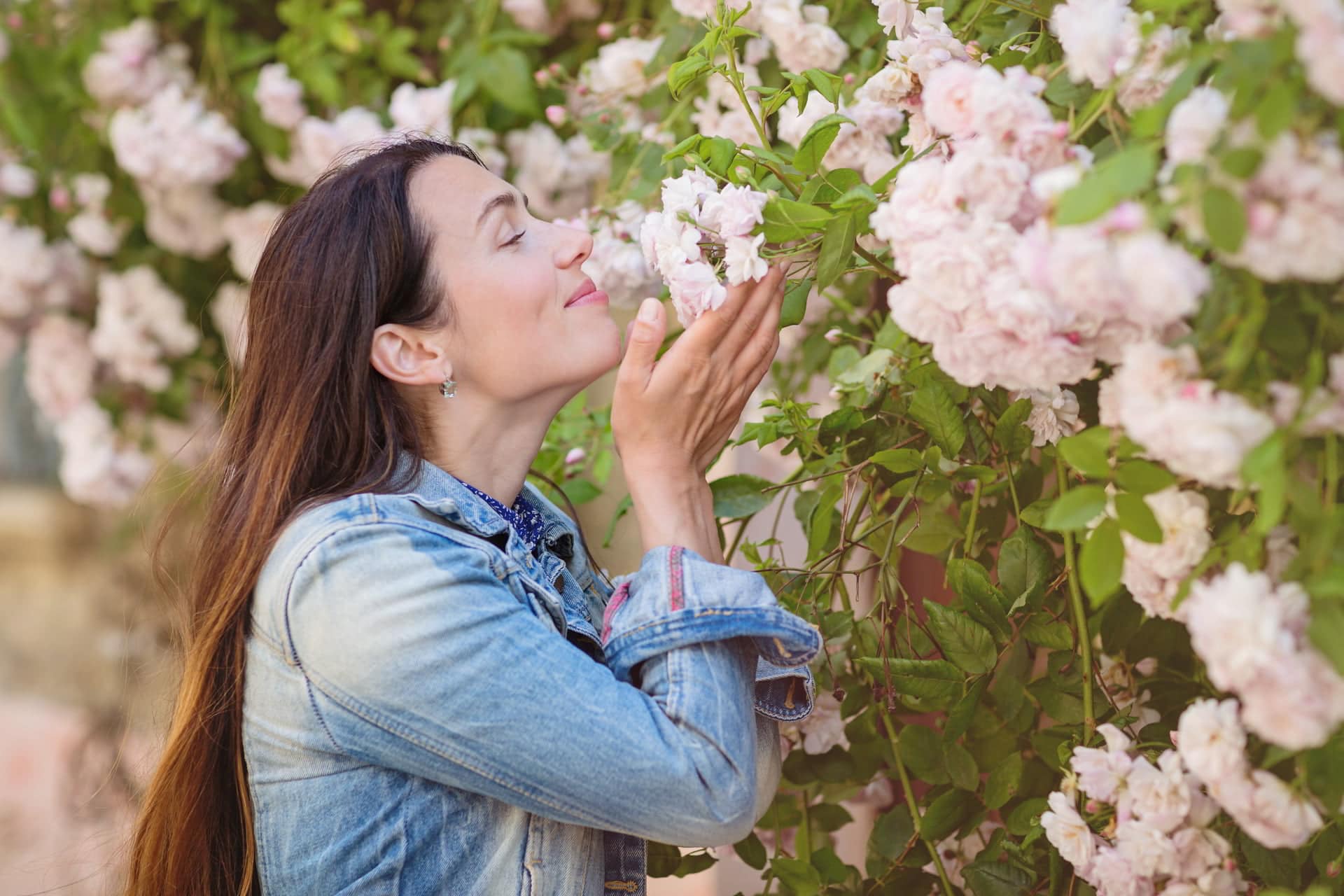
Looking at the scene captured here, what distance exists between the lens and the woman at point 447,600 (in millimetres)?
908

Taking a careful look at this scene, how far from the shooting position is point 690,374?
105cm

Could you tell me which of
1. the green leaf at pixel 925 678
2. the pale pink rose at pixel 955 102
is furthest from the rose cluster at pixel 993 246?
the green leaf at pixel 925 678

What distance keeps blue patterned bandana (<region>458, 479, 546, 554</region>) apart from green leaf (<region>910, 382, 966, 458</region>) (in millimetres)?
402

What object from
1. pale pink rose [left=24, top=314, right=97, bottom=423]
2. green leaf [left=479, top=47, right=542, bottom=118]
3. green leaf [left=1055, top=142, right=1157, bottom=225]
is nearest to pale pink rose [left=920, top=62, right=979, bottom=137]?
green leaf [left=1055, top=142, right=1157, bottom=225]

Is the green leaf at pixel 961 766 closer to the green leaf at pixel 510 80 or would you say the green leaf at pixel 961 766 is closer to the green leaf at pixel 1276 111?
the green leaf at pixel 1276 111

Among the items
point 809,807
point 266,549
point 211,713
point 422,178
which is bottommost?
point 809,807

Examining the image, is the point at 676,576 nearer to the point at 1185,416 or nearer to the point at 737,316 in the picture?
the point at 737,316

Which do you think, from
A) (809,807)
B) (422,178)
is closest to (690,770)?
(809,807)

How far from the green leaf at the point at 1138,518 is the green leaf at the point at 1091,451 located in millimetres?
20

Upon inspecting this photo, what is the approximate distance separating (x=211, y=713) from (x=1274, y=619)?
861 mm

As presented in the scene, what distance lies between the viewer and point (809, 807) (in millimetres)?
1373

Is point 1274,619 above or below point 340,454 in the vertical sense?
above

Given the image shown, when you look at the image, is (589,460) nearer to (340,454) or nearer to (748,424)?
(748,424)

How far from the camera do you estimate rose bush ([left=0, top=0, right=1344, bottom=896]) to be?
614 millimetres
